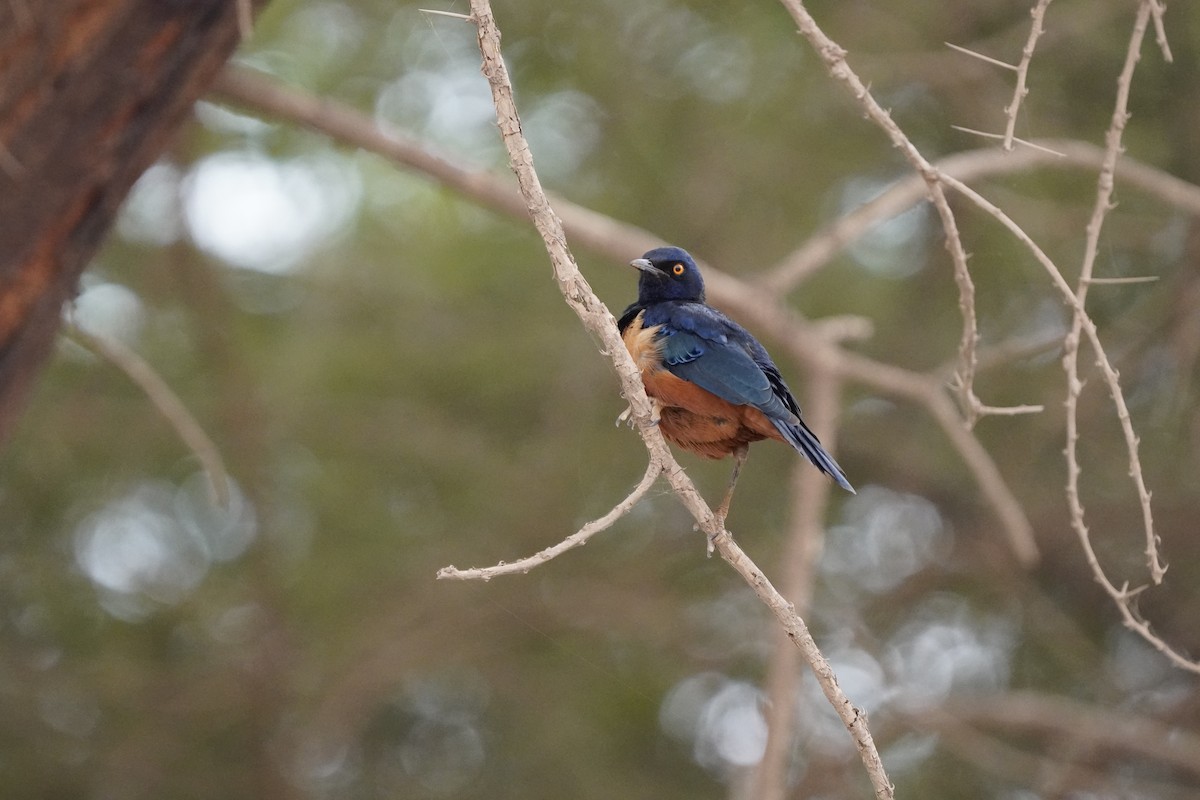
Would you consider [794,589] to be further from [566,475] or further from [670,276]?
[566,475]

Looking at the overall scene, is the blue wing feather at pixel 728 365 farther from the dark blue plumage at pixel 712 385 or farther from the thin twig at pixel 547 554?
the thin twig at pixel 547 554

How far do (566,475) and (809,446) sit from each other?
150 inches

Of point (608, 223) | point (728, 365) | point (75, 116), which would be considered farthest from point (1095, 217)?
point (75, 116)

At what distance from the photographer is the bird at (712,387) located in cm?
342

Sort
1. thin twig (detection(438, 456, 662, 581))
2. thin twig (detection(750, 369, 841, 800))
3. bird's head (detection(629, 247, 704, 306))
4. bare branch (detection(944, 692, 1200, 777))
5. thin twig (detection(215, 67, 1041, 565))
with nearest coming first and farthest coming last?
thin twig (detection(438, 456, 662, 581)) < thin twig (detection(750, 369, 841, 800)) < bird's head (detection(629, 247, 704, 306)) < thin twig (detection(215, 67, 1041, 565)) < bare branch (detection(944, 692, 1200, 777))

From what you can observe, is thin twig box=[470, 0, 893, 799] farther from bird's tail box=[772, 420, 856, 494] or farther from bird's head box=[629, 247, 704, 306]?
bird's head box=[629, 247, 704, 306]

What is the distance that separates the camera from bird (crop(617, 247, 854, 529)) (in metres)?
3.42

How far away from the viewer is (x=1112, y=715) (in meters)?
6.43

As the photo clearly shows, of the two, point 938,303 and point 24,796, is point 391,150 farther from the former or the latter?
point 24,796

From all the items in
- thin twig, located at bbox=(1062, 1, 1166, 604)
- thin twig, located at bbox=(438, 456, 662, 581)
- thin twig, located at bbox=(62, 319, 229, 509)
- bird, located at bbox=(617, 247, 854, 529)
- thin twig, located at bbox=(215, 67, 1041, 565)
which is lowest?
thin twig, located at bbox=(62, 319, 229, 509)

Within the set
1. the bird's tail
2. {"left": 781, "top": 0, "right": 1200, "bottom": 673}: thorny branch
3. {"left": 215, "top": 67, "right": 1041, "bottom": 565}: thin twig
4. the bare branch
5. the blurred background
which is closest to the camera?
{"left": 781, "top": 0, "right": 1200, "bottom": 673}: thorny branch

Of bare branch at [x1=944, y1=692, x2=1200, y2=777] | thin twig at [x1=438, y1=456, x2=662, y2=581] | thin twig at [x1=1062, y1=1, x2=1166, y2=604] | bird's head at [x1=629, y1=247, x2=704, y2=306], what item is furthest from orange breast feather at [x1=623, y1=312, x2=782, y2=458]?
bare branch at [x1=944, y1=692, x2=1200, y2=777]

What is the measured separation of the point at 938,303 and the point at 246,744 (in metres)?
4.54

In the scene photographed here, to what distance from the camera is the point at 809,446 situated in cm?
332
